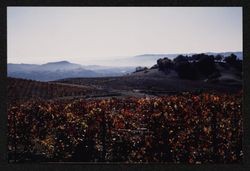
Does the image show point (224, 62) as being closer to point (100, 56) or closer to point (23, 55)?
point (100, 56)

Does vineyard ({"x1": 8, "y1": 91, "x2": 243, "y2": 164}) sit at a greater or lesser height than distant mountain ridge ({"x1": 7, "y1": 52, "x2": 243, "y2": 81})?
lesser

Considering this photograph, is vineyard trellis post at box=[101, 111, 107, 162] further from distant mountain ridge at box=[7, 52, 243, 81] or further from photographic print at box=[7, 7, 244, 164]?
distant mountain ridge at box=[7, 52, 243, 81]

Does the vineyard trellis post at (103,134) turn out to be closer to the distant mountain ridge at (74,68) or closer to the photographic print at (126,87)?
the photographic print at (126,87)

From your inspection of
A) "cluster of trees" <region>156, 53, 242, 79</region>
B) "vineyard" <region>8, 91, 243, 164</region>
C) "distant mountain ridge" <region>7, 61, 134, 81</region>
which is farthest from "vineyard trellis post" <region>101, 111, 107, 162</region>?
"cluster of trees" <region>156, 53, 242, 79</region>

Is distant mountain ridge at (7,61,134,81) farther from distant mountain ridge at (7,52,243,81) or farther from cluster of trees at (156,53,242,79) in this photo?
cluster of trees at (156,53,242,79)

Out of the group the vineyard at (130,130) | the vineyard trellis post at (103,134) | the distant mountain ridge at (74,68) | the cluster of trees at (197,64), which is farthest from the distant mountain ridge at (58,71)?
the vineyard trellis post at (103,134)
